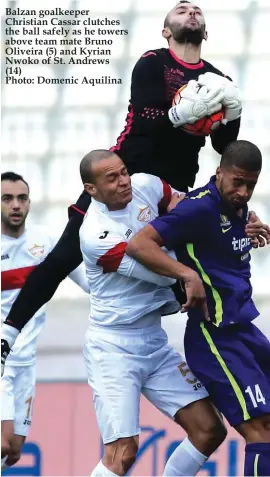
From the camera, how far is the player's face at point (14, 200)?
268 inches

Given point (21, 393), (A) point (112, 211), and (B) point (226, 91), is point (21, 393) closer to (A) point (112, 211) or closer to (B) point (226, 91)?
(A) point (112, 211)

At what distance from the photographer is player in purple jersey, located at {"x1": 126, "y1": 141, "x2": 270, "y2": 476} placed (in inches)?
178

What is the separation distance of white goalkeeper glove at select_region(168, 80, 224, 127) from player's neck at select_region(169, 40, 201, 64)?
265 millimetres

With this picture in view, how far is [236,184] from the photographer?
4.52 meters

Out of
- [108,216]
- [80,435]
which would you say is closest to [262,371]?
[108,216]

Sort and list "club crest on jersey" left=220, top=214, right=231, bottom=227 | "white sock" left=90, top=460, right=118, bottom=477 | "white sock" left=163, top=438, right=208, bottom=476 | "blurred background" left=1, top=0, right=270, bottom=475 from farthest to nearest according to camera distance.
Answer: "blurred background" left=1, top=0, right=270, bottom=475
"white sock" left=163, top=438, right=208, bottom=476
"white sock" left=90, top=460, right=118, bottom=477
"club crest on jersey" left=220, top=214, right=231, bottom=227

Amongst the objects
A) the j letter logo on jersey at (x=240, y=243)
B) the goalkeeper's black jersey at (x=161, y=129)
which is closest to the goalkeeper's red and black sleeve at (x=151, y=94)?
the goalkeeper's black jersey at (x=161, y=129)

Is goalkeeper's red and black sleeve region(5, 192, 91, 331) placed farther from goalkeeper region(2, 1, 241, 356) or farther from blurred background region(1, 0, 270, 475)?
blurred background region(1, 0, 270, 475)

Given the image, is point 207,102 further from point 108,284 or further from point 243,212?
point 108,284

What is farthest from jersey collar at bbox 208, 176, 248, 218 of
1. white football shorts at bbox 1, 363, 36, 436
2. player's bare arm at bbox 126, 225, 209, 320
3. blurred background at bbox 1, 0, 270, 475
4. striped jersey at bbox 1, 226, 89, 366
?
blurred background at bbox 1, 0, 270, 475

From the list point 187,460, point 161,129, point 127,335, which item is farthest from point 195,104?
point 187,460

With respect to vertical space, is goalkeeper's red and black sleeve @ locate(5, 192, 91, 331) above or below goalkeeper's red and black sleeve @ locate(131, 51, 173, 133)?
below

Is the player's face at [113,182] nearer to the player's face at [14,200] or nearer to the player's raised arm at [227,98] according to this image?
the player's raised arm at [227,98]

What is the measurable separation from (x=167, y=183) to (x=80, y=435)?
3.37 m
